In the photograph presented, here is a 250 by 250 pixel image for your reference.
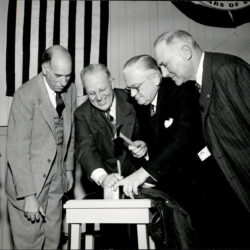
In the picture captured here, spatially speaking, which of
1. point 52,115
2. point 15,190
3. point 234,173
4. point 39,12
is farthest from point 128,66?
point 39,12

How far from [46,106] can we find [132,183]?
100 cm

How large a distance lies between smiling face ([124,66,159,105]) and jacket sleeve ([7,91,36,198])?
2.52 feet

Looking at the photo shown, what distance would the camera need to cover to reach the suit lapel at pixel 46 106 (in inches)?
92.7

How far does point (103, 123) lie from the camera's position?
239 cm

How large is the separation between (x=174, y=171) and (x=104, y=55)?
5.84 feet

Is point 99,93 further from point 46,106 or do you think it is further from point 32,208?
point 32,208

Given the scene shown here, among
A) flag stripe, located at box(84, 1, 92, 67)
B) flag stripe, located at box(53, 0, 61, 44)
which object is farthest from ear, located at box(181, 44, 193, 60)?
flag stripe, located at box(53, 0, 61, 44)

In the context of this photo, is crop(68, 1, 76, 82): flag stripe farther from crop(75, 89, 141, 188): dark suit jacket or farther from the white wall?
crop(75, 89, 141, 188): dark suit jacket

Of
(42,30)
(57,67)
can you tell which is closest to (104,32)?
(42,30)

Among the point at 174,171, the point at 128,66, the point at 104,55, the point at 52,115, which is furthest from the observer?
the point at 104,55

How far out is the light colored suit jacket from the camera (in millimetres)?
2229

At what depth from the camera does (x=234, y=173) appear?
1764mm

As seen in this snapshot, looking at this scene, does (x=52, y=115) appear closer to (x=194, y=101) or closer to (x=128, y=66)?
(x=128, y=66)

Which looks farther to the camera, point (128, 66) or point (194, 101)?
point (128, 66)
